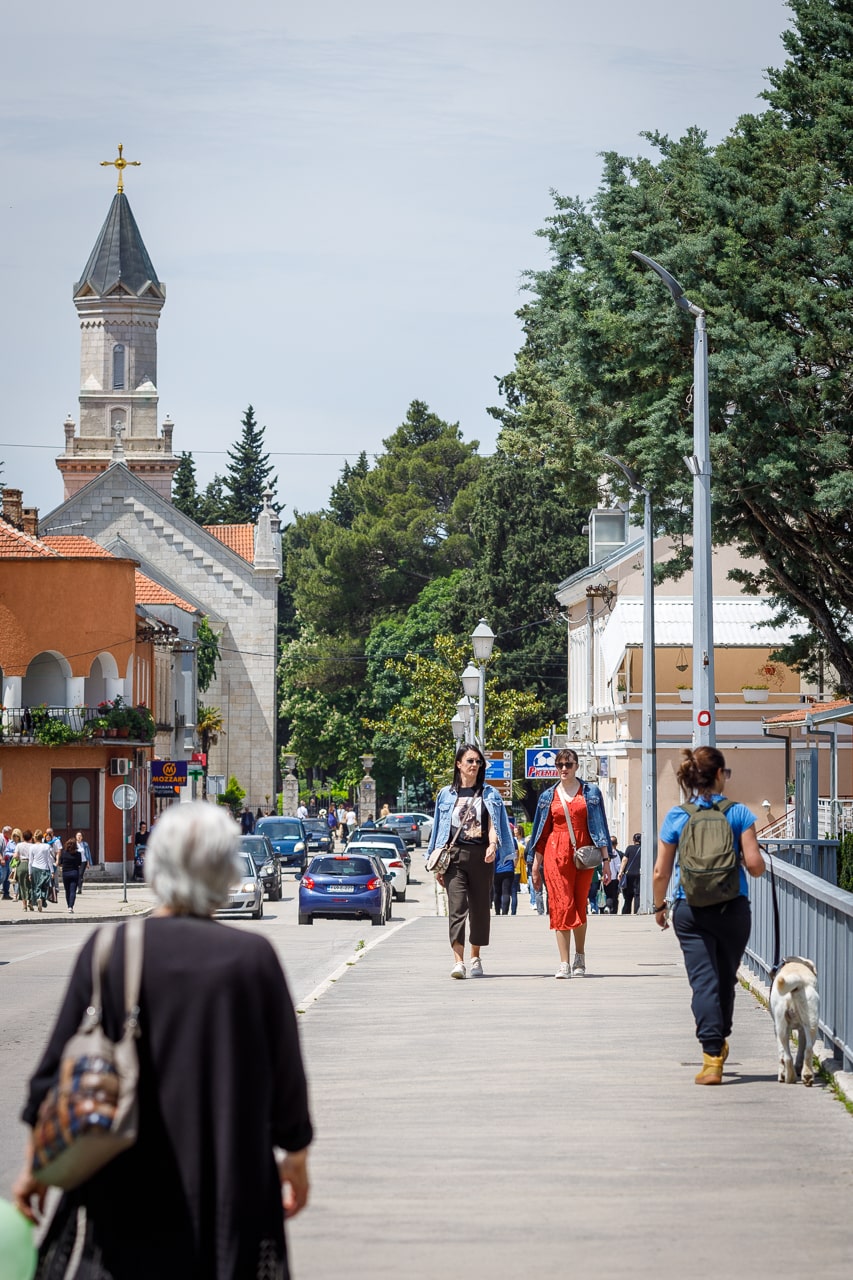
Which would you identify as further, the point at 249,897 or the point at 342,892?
the point at 249,897

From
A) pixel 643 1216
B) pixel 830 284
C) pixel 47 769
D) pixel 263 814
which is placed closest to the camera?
pixel 643 1216

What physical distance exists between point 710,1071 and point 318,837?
221ft

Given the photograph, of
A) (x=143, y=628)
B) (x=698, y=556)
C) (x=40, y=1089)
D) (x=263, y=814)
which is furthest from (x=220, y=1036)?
(x=263, y=814)

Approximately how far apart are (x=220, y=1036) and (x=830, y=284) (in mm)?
23757

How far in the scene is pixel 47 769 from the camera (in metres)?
54.7

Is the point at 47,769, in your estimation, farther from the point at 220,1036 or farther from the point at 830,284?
the point at 220,1036

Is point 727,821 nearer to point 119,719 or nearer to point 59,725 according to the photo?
point 59,725

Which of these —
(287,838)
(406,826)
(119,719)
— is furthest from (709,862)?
(406,826)

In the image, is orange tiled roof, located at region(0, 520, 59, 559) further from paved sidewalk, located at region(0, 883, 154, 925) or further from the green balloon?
the green balloon

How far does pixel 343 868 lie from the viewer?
34688mm

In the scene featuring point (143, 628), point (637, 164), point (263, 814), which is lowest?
point (263, 814)

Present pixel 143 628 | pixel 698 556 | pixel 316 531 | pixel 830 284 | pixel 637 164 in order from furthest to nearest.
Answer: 1. pixel 316 531
2. pixel 143 628
3. pixel 637 164
4. pixel 830 284
5. pixel 698 556

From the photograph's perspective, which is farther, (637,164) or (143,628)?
(143,628)

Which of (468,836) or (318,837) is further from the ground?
(468,836)
